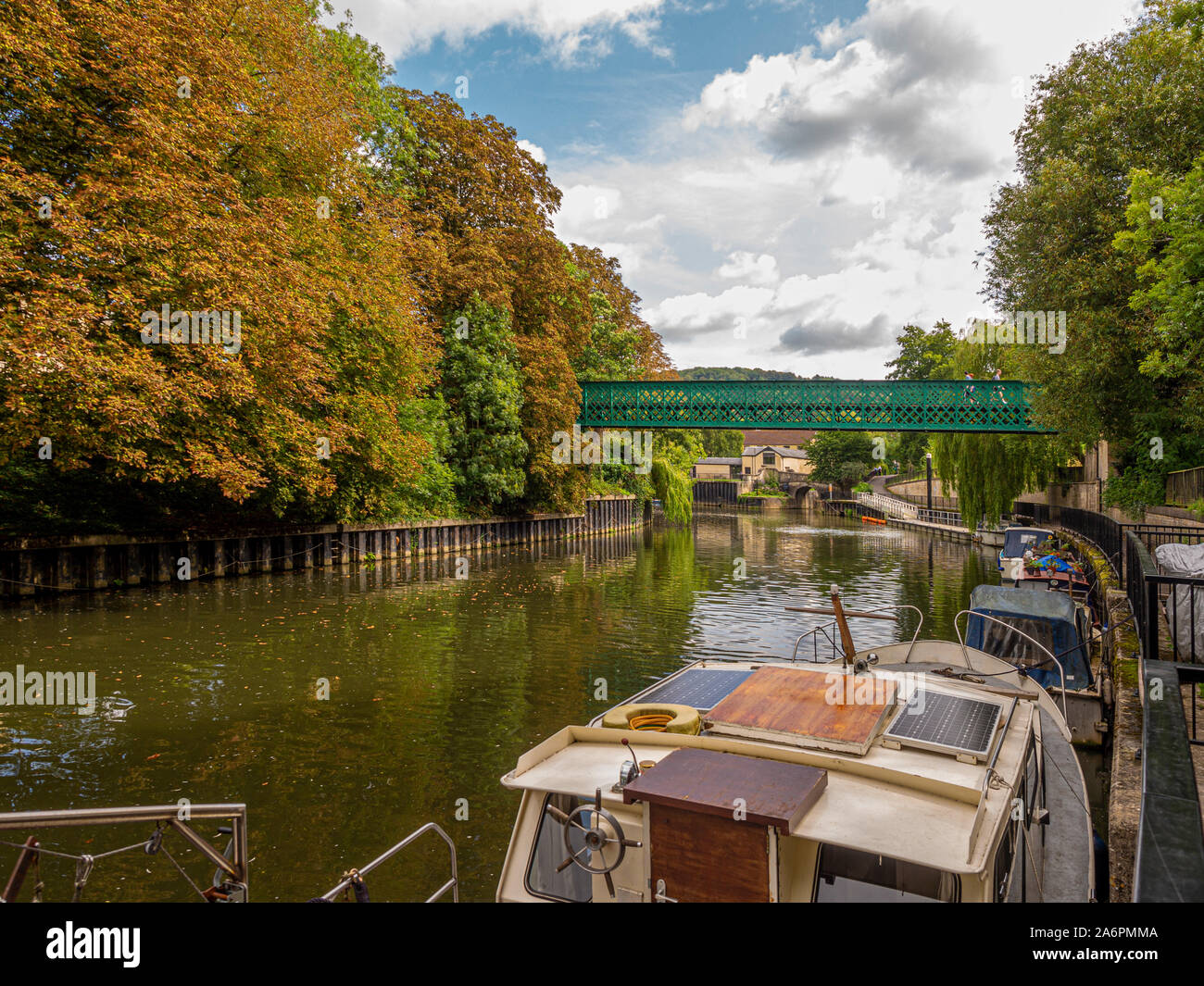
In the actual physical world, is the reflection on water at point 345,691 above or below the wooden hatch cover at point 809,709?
below

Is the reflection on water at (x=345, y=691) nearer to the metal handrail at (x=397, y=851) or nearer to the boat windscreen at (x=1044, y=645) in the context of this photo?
the metal handrail at (x=397, y=851)

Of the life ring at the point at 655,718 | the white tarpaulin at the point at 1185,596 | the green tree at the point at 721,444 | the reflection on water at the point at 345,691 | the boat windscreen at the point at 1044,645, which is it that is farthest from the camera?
the green tree at the point at 721,444

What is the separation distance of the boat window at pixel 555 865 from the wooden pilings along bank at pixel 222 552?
71.3 ft

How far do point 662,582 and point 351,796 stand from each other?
2244 cm

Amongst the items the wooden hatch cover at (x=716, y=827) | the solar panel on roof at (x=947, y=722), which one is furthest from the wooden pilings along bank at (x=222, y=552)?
the solar panel on roof at (x=947, y=722)

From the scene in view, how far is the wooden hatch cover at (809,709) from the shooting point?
595 centimetres

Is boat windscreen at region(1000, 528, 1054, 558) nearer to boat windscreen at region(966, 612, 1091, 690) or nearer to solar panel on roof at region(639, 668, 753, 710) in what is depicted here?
boat windscreen at region(966, 612, 1091, 690)

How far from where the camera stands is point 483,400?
38656mm

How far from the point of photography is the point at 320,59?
32.2 meters

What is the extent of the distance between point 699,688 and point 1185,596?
28.2 ft

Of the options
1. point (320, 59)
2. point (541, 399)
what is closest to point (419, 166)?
point (320, 59)

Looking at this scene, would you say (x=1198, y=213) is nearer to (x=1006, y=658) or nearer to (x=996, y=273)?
(x=1006, y=658)

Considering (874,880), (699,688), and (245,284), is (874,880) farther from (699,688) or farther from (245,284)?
(245,284)

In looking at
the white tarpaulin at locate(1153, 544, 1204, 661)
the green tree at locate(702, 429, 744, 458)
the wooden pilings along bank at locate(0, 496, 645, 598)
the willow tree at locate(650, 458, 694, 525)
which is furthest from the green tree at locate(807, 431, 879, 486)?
the white tarpaulin at locate(1153, 544, 1204, 661)
